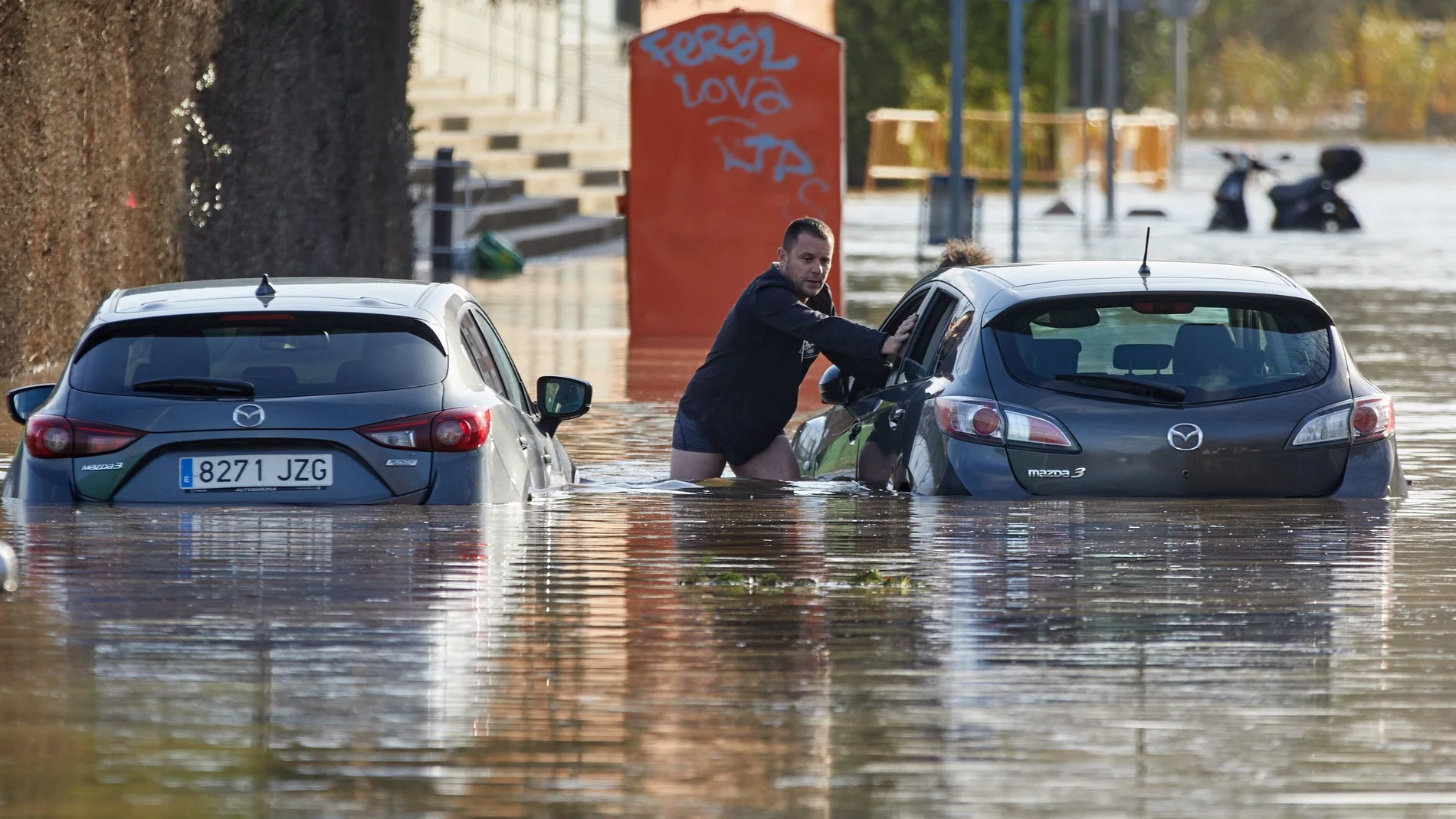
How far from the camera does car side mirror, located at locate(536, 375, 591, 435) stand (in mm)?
9695

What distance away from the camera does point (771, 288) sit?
34.1ft

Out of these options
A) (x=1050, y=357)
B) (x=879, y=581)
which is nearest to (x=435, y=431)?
(x=879, y=581)

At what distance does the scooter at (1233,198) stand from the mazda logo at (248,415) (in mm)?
24976

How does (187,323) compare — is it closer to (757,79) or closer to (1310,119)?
(757,79)

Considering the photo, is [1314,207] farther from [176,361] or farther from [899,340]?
[176,361]

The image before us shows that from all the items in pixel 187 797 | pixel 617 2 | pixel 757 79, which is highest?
pixel 617 2

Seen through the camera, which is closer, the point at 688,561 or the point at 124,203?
the point at 688,561

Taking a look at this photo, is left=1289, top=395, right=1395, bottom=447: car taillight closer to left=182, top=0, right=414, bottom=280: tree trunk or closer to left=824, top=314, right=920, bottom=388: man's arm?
left=824, top=314, right=920, bottom=388: man's arm

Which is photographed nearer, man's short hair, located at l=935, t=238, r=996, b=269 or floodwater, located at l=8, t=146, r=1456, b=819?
floodwater, located at l=8, t=146, r=1456, b=819

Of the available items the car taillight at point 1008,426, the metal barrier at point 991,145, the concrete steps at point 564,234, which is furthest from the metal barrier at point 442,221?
the metal barrier at point 991,145

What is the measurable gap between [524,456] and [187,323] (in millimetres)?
1429

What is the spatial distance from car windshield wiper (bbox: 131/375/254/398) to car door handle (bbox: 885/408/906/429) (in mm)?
2497

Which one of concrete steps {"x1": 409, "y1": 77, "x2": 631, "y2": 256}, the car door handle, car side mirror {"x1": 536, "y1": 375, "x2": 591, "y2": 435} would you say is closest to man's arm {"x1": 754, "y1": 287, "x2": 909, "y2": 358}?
the car door handle

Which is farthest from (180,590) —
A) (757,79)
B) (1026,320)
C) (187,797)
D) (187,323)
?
(757,79)
